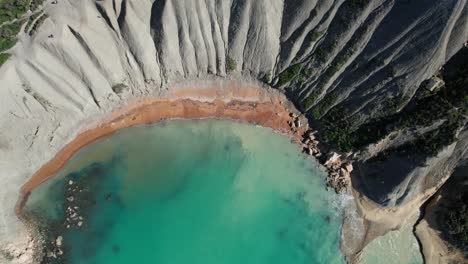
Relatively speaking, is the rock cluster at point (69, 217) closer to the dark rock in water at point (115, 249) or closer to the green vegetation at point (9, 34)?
the dark rock in water at point (115, 249)

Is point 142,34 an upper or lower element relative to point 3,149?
upper

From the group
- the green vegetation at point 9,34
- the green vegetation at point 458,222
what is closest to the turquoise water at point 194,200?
the green vegetation at point 458,222

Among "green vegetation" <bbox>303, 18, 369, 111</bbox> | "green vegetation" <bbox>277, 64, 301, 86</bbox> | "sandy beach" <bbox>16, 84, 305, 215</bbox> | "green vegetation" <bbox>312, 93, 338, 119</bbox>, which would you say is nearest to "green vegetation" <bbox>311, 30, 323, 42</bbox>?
"green vegetation" <bbox>303, 18, 369, 111</bbox>

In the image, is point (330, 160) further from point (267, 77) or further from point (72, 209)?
point (72, 209)

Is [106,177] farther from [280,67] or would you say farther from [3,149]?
[280,67]

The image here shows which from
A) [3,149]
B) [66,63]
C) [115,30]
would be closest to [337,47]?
[115,30]
